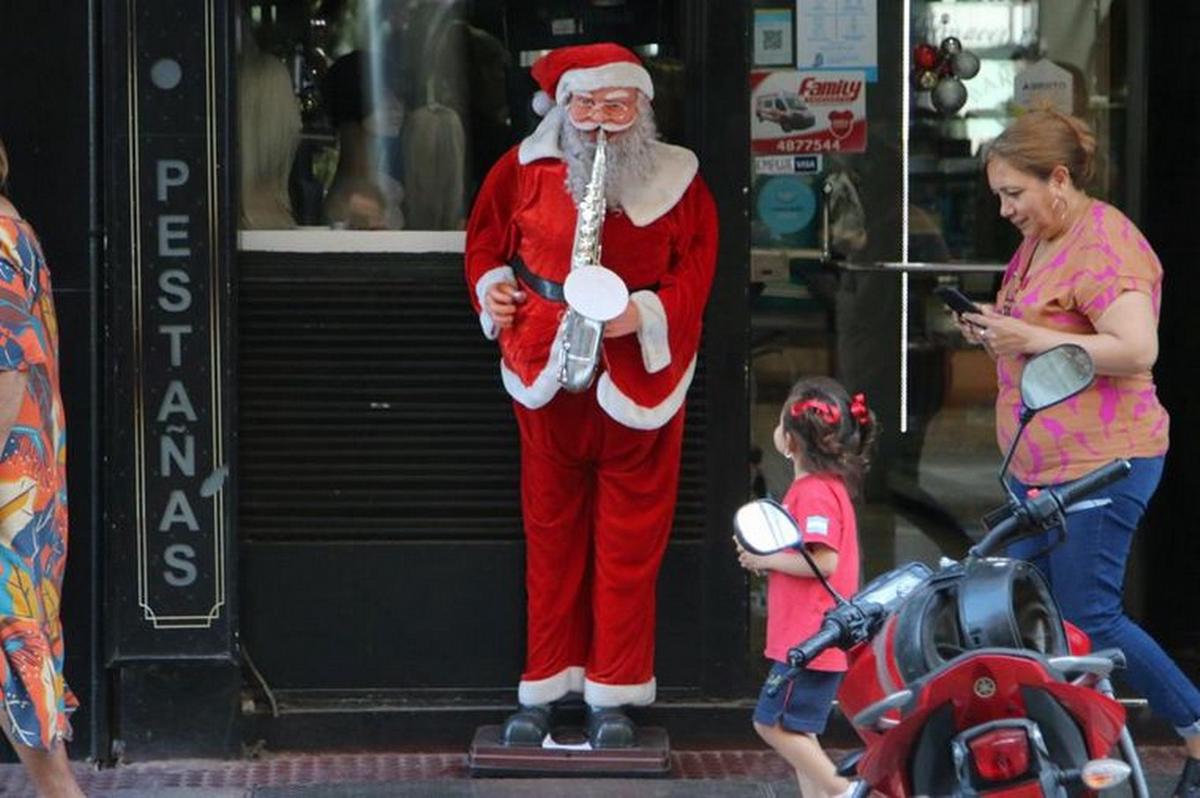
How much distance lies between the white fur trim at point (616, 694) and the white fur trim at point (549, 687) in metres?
0.07

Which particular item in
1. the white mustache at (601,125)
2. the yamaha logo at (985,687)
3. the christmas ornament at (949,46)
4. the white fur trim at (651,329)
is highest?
the christmas ornament at (949,46)

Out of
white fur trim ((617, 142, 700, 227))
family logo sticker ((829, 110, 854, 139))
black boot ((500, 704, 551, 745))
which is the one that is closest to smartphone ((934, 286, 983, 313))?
white fur trim ((617, 142, 700, 227))

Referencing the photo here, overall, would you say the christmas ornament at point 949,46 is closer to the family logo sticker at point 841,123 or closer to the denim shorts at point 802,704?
the family logo sticker at point 841,123

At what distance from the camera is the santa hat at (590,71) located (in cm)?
604

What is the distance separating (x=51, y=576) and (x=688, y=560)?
76.1 inches

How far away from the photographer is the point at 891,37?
6.91 meters

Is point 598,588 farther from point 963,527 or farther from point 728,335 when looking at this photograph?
point 963,527

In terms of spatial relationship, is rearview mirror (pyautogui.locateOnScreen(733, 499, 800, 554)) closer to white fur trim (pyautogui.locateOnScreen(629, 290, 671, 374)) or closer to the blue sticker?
white fur trim (pyautogui.locateOnScreen(629, 290, 671, 374))

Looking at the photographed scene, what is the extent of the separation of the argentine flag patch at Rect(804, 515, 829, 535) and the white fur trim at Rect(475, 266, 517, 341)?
131cm

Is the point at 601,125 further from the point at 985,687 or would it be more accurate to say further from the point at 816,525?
the point at 985,687

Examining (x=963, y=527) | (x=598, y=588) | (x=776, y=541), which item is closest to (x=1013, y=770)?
(x=776, y=541)

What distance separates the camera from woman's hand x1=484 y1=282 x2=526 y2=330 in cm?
610

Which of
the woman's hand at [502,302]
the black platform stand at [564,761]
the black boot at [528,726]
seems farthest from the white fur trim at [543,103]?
the black platform stand at [564,761]

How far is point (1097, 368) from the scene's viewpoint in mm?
5465
